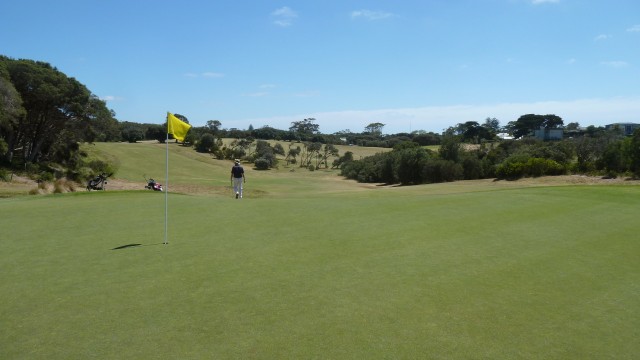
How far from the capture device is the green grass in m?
5.57

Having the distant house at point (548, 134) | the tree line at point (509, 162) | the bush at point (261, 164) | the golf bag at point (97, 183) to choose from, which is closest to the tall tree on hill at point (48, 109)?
the golf bag at point (97, 183)

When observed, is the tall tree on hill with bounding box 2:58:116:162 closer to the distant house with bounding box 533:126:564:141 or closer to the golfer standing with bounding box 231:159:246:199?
the golfer standing with bounding box 231:159:246:199

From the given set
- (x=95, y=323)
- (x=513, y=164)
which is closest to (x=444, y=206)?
(x=95, y=323)

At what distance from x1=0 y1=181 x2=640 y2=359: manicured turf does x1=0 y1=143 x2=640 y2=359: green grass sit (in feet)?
0.09

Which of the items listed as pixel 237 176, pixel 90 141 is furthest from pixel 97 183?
pixel 90 141

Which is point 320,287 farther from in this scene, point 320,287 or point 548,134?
point 548,134

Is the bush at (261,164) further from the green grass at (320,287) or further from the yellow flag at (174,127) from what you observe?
the yellow flag at (174,127)

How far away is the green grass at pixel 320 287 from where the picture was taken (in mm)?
5566

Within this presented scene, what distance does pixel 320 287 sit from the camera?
7.50 metres

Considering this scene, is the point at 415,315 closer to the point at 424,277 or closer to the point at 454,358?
the point at 454,358

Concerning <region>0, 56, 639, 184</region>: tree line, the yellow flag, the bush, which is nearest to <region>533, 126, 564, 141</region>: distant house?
<region>0, 56, 639, 184</region>: tree line

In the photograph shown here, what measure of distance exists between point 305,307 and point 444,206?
10770 millimetres

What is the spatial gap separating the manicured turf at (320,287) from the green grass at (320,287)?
0.03 m

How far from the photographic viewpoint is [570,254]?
32.3 feet
